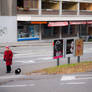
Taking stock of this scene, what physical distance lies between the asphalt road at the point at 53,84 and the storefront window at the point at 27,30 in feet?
90.0

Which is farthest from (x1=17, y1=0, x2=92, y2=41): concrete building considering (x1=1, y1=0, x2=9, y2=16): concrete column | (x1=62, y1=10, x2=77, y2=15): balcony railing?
(x1=1, y1=0, x2=9, y2=16): concrete column

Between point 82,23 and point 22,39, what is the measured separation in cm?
1265

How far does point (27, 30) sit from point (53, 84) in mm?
29909

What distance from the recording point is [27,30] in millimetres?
40250

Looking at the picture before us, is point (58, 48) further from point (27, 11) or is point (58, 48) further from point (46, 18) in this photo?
point (46, 18)

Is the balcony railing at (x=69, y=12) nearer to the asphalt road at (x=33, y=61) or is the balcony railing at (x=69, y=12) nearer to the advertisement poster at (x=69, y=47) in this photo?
the asphalt road at (x=33, y=61)

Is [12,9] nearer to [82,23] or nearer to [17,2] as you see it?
[17,2]

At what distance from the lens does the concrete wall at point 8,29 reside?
3738cm

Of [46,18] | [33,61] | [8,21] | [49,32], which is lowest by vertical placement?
[33,61]

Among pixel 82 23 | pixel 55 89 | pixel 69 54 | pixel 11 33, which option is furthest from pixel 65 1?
pixel 55 89

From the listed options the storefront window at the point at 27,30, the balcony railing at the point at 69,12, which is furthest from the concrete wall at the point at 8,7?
the balcony railing at the point at 69,12

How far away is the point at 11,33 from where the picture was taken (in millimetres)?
38219

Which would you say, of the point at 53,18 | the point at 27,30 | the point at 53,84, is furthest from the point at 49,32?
the point at 53,84

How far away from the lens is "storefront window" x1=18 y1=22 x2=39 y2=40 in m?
39.4
